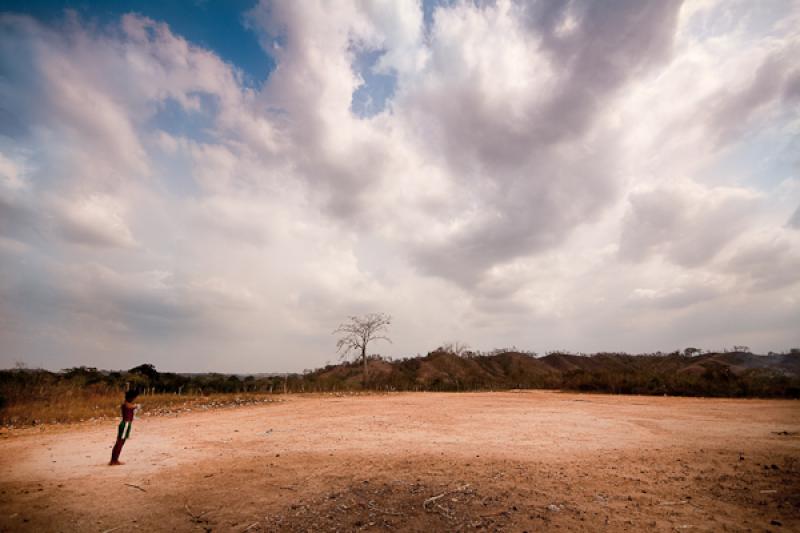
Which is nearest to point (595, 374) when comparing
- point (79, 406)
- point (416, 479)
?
point (416, 479)

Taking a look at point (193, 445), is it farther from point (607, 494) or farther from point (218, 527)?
point (607, 494)

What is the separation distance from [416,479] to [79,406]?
20831 millimetres

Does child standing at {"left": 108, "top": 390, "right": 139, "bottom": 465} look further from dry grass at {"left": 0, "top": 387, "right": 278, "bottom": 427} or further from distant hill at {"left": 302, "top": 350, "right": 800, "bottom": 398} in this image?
distant hill at {"left": 302, "top": 350, "right": 800, "bottom": 398}

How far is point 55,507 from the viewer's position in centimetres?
569

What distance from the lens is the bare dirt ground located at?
196 inches

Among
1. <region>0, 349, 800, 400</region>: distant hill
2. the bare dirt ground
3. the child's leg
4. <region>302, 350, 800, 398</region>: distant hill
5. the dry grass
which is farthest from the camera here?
<region>302, 350, 800, 398</region>: distant hill

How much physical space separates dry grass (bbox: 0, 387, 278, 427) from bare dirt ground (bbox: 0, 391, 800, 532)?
5225 millimetres

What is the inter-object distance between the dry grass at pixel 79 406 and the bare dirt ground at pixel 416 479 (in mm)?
5225

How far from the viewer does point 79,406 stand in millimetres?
18578

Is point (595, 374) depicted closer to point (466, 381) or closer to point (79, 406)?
point (466, 381)

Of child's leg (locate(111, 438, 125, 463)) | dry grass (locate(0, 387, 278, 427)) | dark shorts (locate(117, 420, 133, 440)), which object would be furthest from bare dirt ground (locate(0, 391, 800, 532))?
dry grass (locate(0, 387, 278, 427))

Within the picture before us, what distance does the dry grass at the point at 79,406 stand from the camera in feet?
50.7

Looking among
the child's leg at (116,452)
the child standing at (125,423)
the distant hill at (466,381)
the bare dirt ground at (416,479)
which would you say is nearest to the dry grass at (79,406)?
the distant hill at (466,381)

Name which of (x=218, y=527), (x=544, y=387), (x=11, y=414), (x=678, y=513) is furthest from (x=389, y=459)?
(x=544, y=387)
